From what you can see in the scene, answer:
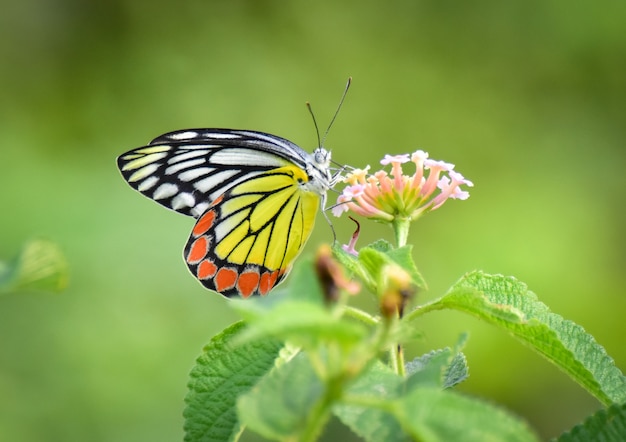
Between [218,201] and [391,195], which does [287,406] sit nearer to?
[391,195]

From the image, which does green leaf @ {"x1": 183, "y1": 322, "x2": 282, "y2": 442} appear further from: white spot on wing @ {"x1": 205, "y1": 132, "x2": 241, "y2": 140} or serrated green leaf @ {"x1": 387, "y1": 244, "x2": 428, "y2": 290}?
white spot on wing @ {"x1": 205, "y1": 132, "x2": 241, "y2": 140}

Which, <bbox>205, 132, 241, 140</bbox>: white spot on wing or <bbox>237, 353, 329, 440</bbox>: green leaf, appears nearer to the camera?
<bbox>237, 353, 329, 440</bbox>: green leaf

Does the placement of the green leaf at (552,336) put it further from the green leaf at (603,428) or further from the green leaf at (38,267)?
the green leaf at (38,267)

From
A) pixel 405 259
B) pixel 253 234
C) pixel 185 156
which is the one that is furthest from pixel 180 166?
pixel 405 259

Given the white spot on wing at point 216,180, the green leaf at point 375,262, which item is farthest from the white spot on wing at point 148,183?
the green leaf at point 375,262

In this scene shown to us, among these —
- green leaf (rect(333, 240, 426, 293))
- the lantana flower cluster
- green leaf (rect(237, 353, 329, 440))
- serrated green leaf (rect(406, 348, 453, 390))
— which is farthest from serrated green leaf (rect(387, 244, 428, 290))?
the lantana flower cluster

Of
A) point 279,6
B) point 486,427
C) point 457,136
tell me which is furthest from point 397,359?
point 279,6
